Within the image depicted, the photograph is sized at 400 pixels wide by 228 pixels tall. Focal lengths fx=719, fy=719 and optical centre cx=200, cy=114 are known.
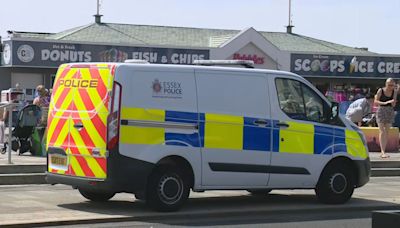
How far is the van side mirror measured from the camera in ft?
37.3

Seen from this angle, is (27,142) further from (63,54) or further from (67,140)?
(63,54)

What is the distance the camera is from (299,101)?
1116 cm

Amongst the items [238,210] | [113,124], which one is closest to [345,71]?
[238,210]

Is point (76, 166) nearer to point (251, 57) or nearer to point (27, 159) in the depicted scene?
point (27, 159)

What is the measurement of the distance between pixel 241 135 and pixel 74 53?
26317mm

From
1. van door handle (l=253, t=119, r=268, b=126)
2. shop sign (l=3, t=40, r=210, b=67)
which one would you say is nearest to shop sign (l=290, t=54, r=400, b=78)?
shop sign (l=3, t=40, r=210, b=67)

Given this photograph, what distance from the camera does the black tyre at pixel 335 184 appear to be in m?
11.2

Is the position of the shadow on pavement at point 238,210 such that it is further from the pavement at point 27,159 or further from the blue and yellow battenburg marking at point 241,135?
the pavement at point 27,159

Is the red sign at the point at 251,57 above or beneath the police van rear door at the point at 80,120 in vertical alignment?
above

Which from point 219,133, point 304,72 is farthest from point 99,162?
point 304,72

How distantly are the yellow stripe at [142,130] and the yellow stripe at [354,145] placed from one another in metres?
3.28

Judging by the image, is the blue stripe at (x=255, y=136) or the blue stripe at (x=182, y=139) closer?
the blue stripe at (x=182, y=139)

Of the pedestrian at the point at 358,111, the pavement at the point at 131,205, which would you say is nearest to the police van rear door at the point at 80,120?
the pavement at the point at 131,205

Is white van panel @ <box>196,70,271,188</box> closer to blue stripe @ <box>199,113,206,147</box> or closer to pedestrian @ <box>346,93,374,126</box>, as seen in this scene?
blue stripe @ <box>199,113,206,147</box>
